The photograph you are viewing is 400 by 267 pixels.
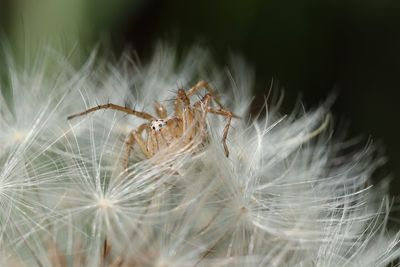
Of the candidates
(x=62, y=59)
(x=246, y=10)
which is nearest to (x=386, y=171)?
(x=246, y=10)

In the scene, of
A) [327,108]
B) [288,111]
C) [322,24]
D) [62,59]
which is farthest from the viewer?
[322,24]

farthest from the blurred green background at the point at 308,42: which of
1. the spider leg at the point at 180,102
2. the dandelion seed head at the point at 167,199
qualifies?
the spider leg at the point at 180,102

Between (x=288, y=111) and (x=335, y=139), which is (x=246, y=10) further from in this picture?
(x=335, y=139)

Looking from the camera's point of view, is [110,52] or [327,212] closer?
[327,212]

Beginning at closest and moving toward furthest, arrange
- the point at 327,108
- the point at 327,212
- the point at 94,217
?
the point at 94,217
the point at 327,212
the point at 327,108

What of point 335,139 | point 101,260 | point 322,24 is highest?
point 322,24

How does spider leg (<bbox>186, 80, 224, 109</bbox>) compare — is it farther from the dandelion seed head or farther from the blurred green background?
the blurred green background
